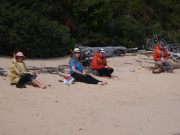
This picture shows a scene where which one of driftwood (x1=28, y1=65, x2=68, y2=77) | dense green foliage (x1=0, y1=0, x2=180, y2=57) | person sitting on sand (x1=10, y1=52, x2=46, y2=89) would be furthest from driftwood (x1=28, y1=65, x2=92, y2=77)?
person sitting on sand (x1=10, y1=52, x2=46, y2=89)

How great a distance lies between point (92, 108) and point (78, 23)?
12396mm

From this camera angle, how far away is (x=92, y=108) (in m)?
11.3

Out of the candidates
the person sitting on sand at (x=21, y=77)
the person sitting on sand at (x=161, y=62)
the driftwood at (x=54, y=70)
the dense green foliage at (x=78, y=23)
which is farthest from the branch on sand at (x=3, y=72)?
the person sitting on sand at (x=161, y=62)

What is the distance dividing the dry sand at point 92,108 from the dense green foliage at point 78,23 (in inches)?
140

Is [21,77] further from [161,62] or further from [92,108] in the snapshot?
[161,62]

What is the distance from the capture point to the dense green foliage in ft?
61.1

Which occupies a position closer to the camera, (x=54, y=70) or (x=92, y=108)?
(x=92, y=108)

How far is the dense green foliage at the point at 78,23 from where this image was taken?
18.6 metres

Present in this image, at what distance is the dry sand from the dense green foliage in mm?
3566

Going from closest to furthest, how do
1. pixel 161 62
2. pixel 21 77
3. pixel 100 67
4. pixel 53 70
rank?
pixel 21 77 < pixel 100 67 < pixel 53 70 < pixel 161 62

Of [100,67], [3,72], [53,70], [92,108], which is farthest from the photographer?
[53,70]

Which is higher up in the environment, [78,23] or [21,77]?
[78,23]

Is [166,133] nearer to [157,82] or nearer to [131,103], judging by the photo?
[131,103]

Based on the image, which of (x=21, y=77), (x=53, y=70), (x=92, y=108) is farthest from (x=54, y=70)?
(x=92, y=108)
